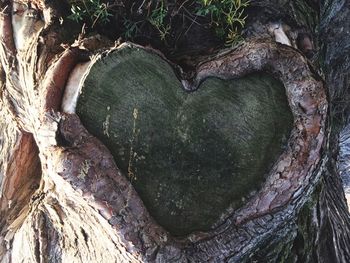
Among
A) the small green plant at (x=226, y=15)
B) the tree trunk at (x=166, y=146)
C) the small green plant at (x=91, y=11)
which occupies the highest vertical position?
the small green plant at (x=91, y=11)

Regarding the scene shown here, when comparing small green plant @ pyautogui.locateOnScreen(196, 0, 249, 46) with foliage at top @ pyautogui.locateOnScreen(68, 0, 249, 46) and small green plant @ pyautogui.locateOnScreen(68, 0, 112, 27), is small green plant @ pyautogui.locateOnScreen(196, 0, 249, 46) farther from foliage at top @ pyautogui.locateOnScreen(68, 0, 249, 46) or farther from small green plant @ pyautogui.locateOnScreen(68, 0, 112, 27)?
small green plant @ pyautogui.locateOnScreen(68, 0, 112, 27)

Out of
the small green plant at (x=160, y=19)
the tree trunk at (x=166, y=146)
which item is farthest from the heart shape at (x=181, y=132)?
the small green plant at (x=160, y=19)

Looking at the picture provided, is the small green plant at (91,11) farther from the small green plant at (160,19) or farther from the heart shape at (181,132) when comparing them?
the heart shape at (181,132)

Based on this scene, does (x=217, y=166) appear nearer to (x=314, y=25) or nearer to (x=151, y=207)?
(x=151, y=207)

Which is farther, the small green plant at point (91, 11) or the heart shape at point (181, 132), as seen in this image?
the small green plant at point (91, 11)

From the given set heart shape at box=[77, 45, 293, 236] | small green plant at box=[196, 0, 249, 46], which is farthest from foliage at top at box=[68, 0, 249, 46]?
heart shape at box=[77, 45, 293, 236]

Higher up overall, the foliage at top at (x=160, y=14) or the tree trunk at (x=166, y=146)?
the foliage at top at (x=160, y=14)

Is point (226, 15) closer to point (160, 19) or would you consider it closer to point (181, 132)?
point (160, 19)
